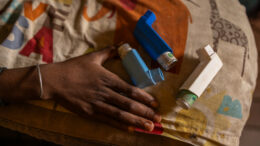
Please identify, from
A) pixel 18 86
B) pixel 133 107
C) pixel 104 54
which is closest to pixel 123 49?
pixel 104 54

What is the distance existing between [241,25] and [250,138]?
42cm

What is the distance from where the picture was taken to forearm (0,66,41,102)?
1.56ft

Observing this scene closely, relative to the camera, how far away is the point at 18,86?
18.8 inches

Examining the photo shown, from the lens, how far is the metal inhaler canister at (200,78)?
49cm

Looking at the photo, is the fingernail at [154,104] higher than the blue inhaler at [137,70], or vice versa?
the blue inhaler at [137,70]

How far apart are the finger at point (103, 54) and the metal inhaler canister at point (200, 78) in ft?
0.72

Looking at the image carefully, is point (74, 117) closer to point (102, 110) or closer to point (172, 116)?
point (102, 110)

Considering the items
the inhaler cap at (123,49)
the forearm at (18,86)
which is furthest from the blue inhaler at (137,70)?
the forearm at (18,86)

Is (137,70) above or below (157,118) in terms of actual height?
above

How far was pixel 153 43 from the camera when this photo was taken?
532 millimetres

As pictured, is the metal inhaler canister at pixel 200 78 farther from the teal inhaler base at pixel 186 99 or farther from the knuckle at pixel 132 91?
the knuckle at pixel 132 91

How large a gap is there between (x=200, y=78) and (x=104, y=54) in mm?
270

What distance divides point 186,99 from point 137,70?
0.15 metres

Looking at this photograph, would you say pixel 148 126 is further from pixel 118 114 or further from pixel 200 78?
pixel 200 78
